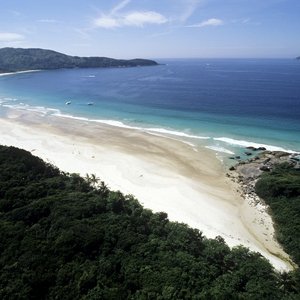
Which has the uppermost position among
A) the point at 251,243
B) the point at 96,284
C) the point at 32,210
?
the point at 32,210

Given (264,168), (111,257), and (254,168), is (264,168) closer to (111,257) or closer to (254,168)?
(254,168)

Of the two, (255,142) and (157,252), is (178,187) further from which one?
(255,142)

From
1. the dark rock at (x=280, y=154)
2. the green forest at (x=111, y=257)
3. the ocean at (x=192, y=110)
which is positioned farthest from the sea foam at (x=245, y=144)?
the green forest at (x=111, y=257)

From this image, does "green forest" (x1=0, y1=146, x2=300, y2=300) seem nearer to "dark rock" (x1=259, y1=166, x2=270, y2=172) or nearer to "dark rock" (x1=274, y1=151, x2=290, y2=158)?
"dark rock" (x1=259, y1=166, x2=270, y2=172)

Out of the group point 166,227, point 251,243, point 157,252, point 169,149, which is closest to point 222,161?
point 169,149

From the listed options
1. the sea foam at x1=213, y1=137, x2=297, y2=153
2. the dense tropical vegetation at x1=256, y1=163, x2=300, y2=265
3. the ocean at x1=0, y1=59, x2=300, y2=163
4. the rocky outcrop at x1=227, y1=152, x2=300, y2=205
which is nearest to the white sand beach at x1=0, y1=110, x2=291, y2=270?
the dense tropical vegetation at x1=256, y1=163, x2=300, y2=265

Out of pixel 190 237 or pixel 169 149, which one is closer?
pixel 190 237
